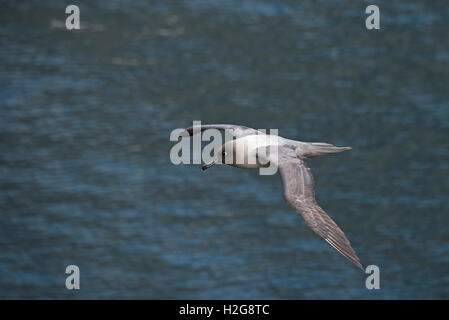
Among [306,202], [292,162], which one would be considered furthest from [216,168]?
[306,202]

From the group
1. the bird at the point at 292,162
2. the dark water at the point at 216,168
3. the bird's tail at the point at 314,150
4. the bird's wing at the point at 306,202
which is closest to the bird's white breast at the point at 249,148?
the bird at the point at 292,162

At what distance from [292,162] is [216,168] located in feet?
82.1

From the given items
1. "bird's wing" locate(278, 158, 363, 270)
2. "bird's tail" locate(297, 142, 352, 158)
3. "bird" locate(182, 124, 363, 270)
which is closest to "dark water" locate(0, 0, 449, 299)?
"bird" locate(182, 124, 363, 270)

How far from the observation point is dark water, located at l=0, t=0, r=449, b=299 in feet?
117

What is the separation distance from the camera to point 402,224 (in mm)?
36656

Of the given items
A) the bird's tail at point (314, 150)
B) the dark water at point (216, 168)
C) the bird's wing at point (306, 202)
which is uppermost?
the dark water at point (216, 168)

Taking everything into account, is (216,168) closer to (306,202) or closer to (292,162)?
(292,162)

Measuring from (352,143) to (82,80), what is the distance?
1376cm

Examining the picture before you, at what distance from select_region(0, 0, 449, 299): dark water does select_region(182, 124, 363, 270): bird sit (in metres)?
20.1

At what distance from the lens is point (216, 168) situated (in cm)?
3834

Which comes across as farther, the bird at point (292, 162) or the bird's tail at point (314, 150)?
the bird's tail at point (314, 150)

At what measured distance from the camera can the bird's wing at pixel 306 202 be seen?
39.9 ft

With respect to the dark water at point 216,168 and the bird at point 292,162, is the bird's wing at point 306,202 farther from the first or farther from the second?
the dark water at point 216,168
